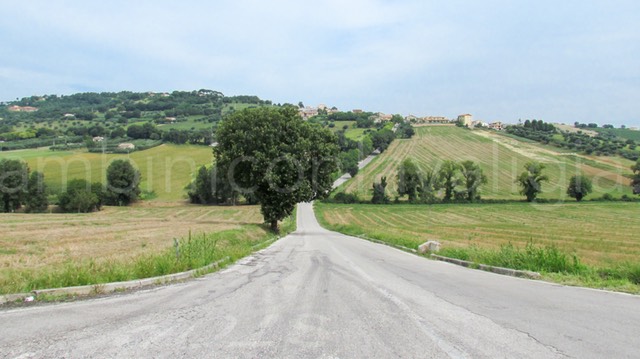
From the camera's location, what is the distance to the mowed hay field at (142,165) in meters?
86.4

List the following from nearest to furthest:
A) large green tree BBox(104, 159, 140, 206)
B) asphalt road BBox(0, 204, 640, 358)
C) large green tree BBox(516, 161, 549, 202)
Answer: asphalt road BBox(0, 204, 640, 358) → large green tree BBox(104, 159, 140, 206) → large green tree BBox(516, 161, 549, 202)

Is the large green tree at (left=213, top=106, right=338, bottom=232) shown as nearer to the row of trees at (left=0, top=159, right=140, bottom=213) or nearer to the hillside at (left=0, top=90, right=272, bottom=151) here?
the row of trees at (left=0, top=159, right=140, bottom=213)

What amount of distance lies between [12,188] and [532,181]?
96417mm

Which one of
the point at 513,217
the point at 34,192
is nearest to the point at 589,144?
the point at 513,217

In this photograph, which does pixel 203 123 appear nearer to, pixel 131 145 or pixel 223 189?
pixel 131 145

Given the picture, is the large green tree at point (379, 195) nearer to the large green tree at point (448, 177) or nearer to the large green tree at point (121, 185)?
the large green tree at point (448, 177)

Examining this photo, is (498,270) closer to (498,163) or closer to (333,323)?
(333,323)

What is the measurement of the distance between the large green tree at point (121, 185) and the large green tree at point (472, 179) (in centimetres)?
6772

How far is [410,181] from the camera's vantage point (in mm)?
90938

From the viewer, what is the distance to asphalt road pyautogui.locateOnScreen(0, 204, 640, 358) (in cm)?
489

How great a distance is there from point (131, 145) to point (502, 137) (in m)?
125

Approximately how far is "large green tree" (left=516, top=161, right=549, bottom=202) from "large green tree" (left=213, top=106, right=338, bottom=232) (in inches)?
2542

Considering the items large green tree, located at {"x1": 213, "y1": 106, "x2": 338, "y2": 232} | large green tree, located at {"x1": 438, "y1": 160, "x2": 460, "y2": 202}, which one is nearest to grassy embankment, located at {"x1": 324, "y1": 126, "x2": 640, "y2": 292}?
large green tree, located at {"x1": 438, "y1": 160, "x2": 460, "y2": 202}

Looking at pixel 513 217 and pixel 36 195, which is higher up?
pixel 36 195
